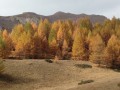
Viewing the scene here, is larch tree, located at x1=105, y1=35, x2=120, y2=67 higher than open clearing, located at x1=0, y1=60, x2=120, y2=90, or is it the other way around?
larch tree, located at x1=105, y1=35, x2=120, y2=67

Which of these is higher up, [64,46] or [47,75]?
[64,46]

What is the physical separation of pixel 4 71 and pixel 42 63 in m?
15.8

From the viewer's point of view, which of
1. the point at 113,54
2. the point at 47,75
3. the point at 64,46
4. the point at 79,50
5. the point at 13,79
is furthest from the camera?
the point at 64,46

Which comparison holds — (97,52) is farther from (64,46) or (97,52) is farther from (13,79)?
(13,79)

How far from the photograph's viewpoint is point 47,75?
85688mm

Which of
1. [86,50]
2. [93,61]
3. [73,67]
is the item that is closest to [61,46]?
[86,50]

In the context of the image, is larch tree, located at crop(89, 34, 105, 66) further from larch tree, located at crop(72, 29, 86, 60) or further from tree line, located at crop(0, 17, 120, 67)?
larch tree, located at crop(72, 29, 86, 60)

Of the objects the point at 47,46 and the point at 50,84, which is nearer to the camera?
the point at 50,84

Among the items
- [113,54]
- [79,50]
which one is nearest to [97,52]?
[113,54]

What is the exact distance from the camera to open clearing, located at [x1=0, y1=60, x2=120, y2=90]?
239 ft

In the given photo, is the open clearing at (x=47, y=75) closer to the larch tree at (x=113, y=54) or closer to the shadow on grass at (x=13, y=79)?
the shadow on grass at (x=13, y=79)

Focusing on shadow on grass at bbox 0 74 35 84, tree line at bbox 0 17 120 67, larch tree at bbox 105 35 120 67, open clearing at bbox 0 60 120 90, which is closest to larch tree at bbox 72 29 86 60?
tree line at bbox 0 17 120 67

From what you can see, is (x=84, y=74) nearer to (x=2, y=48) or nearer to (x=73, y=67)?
(x=73, y=67)

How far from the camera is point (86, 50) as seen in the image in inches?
4845
